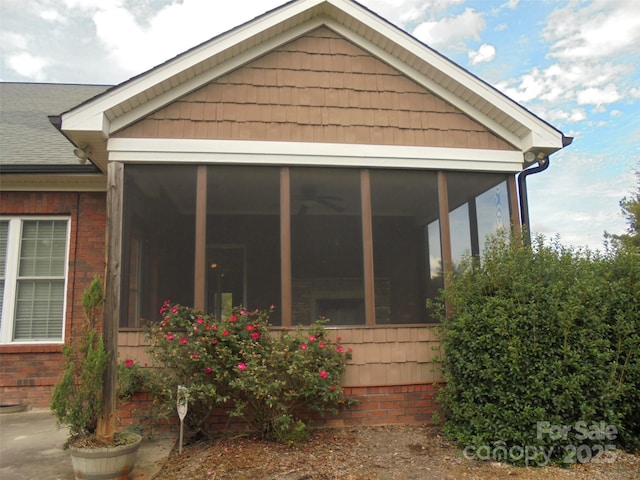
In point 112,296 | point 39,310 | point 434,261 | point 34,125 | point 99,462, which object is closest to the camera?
point 99,462

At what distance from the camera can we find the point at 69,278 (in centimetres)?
639

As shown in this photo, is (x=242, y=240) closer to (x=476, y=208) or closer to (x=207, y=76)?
(x=207, y=76)

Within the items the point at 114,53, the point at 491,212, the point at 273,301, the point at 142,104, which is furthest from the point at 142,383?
the point at 114,53

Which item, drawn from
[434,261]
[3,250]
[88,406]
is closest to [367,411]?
[434,261]

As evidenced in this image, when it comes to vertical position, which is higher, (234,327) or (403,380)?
(234,327)

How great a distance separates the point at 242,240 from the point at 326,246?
97 cm

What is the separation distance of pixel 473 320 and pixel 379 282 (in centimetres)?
128

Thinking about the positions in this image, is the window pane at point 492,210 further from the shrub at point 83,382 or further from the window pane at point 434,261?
the shrub at point 83,382

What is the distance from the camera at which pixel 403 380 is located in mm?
5250

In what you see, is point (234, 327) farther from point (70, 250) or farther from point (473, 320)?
point (70, 250)

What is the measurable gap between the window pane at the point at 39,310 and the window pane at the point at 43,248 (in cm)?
16

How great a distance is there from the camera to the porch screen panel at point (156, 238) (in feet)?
16.6

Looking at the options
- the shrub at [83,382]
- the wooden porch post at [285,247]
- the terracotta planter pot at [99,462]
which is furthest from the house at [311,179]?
the terracotta planter pot at [99,462]

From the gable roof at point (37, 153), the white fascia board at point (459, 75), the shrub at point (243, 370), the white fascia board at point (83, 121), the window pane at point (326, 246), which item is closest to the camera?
the shrub at point (243, 370)
